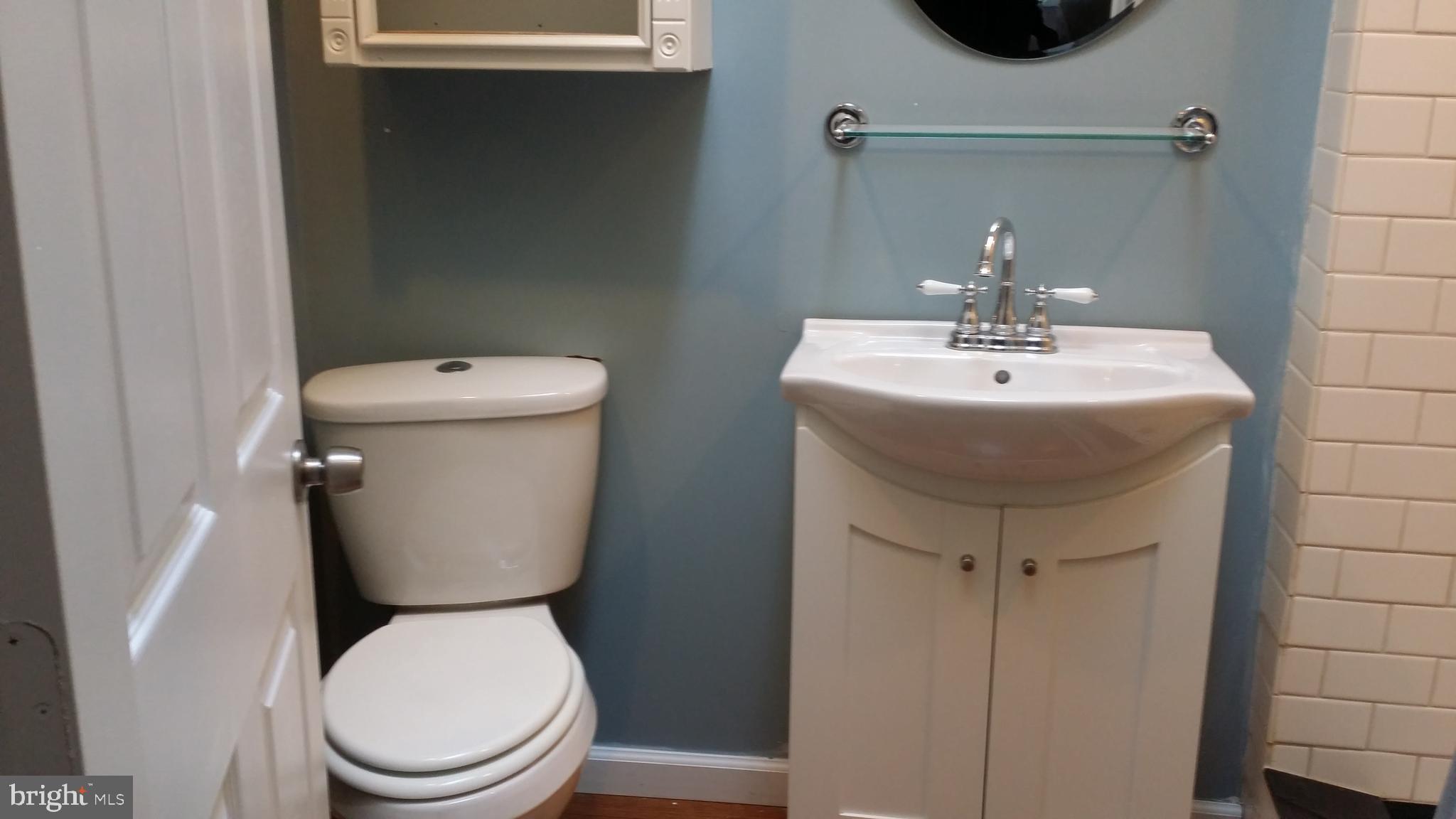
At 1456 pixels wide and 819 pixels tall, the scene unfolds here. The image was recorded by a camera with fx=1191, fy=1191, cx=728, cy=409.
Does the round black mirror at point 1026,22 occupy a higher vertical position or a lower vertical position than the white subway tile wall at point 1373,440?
higher

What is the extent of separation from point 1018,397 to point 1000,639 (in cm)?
41

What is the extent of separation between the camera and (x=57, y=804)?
52cm

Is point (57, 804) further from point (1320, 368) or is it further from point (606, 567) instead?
point (1320, 368)

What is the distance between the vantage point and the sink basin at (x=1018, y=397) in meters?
1.39

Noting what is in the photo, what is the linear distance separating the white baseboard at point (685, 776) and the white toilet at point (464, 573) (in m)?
0.37

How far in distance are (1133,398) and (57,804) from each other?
1165 millimetres

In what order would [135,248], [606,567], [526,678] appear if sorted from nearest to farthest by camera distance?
[135,248] → [526,678] → [606,567]

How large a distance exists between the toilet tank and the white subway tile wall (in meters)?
1.03

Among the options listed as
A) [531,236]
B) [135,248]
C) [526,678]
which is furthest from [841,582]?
[135,248]

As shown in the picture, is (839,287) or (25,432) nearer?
(25,432)

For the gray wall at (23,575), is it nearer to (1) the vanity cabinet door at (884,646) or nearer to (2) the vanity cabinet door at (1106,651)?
(1) the vanity cabinet door at (884,646)

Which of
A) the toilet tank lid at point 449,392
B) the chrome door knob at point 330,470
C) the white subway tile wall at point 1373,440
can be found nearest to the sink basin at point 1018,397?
the white subway tile wall at point 1373,440

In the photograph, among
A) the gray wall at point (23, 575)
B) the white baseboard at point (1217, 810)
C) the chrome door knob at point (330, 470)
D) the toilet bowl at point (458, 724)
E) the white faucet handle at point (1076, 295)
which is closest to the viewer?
the gray wall at point (23, 575)

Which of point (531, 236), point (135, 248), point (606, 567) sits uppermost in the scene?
point (135, 248)
